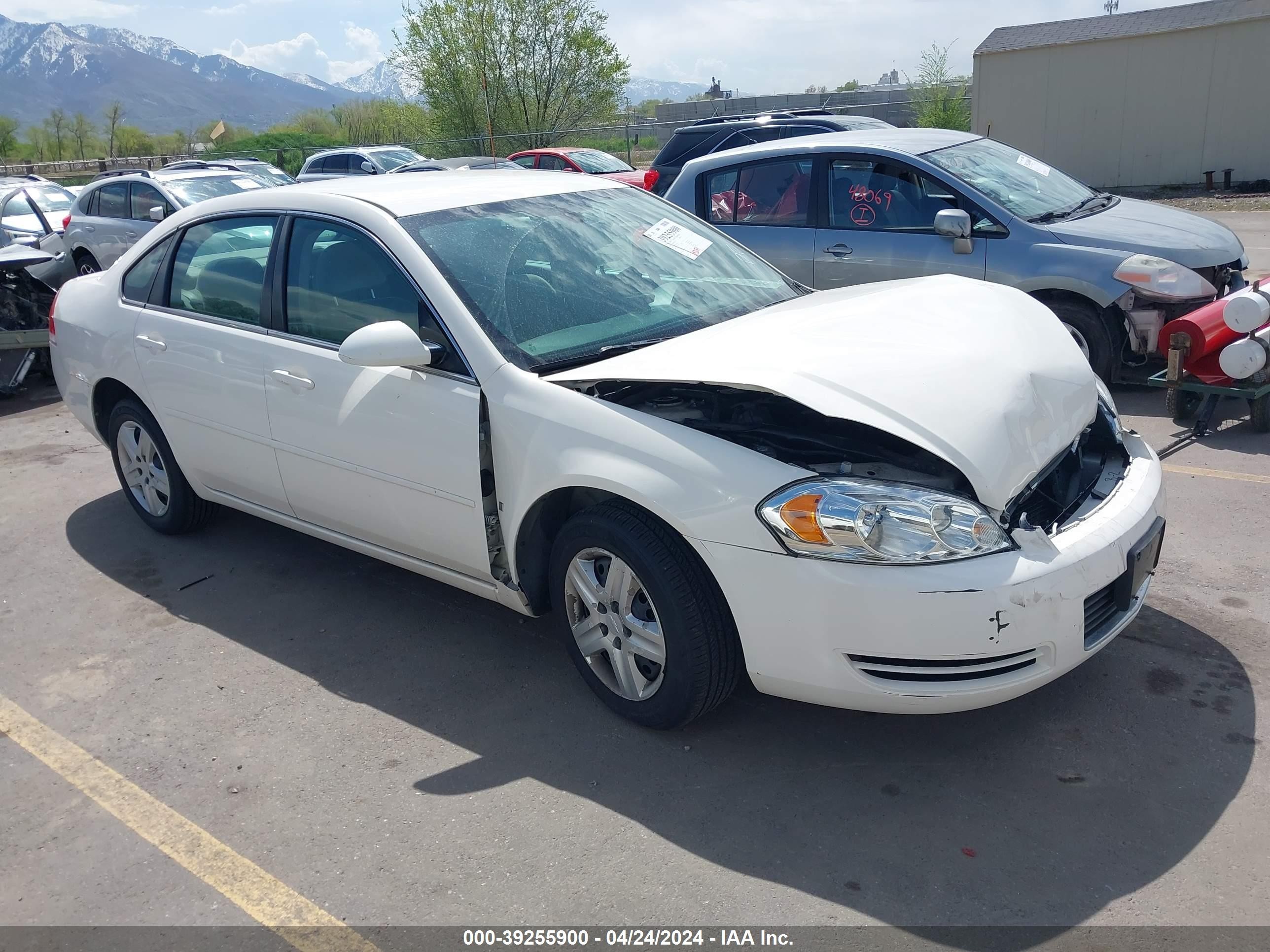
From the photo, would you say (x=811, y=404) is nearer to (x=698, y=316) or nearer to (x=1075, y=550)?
(x=1075, y=550)

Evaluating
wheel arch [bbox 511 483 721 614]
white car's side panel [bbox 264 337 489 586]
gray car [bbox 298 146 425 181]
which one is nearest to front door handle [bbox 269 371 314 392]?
white car's side panel [bbox 264 337 489 586]

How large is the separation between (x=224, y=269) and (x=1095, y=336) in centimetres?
512

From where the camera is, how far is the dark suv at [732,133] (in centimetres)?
1287

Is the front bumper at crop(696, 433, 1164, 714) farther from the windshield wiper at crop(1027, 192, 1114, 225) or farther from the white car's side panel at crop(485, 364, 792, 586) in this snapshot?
the windshield wiper at crop(1027, 192, 1114, 225)

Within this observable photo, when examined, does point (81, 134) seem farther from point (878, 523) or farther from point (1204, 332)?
point (878, 523)

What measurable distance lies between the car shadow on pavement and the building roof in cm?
2166

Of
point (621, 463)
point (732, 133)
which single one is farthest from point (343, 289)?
point (732, 133)

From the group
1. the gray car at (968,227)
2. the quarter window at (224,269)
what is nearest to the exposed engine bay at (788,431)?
the quarter window at (224,269)

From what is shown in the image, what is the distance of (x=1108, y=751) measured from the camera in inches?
127

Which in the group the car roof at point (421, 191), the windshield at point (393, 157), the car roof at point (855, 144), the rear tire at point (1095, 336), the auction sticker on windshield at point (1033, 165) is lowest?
the rear tire at point (1095, 336)

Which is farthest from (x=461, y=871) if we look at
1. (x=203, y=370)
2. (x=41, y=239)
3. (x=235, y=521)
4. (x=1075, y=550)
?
(x=41, y=239)

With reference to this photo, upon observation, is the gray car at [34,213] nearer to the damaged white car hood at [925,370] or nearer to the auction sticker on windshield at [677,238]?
the auction sticker on windshield at [677,238]

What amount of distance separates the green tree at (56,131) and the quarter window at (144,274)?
210ft

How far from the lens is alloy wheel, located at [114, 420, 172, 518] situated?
209 inches
